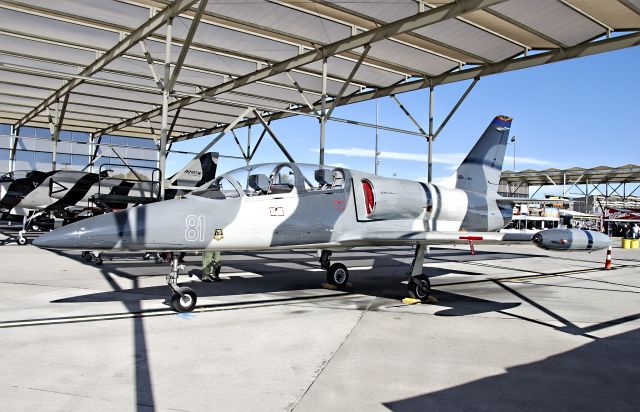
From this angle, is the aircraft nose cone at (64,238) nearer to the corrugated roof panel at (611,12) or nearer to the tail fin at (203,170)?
the corrugated roof panel at (611,12)

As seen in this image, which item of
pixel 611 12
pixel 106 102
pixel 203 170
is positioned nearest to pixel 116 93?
pixel 106 102

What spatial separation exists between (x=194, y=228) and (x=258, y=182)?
5.03 feet

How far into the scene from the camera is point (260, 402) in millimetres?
4383

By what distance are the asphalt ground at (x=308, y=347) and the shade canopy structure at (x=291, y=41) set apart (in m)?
6.16

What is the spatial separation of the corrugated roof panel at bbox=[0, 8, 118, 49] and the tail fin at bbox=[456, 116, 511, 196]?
38.3 ft

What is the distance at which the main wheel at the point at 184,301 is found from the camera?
8.01m

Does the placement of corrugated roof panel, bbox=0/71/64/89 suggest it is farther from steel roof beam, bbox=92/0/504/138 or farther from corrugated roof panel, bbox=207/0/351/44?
corrugated roof panel, bbox=207/0/351/44

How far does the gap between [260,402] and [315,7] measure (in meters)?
11.8

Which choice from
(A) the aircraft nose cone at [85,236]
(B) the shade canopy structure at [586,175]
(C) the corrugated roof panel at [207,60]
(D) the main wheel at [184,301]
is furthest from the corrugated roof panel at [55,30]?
(B) the shade canopy structure at [586,175]

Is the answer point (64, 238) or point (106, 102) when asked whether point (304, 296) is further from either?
point (106, 102)

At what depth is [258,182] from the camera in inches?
347

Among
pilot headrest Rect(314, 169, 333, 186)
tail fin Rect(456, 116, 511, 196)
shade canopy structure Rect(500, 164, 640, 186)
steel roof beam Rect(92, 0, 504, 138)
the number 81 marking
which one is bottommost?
the number 81 marking

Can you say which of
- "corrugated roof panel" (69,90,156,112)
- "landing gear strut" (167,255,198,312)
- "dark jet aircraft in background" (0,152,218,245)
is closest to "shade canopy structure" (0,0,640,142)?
"corrugated roof panel" (69,90,156,112)

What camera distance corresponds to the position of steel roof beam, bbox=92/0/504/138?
38.7 ft
